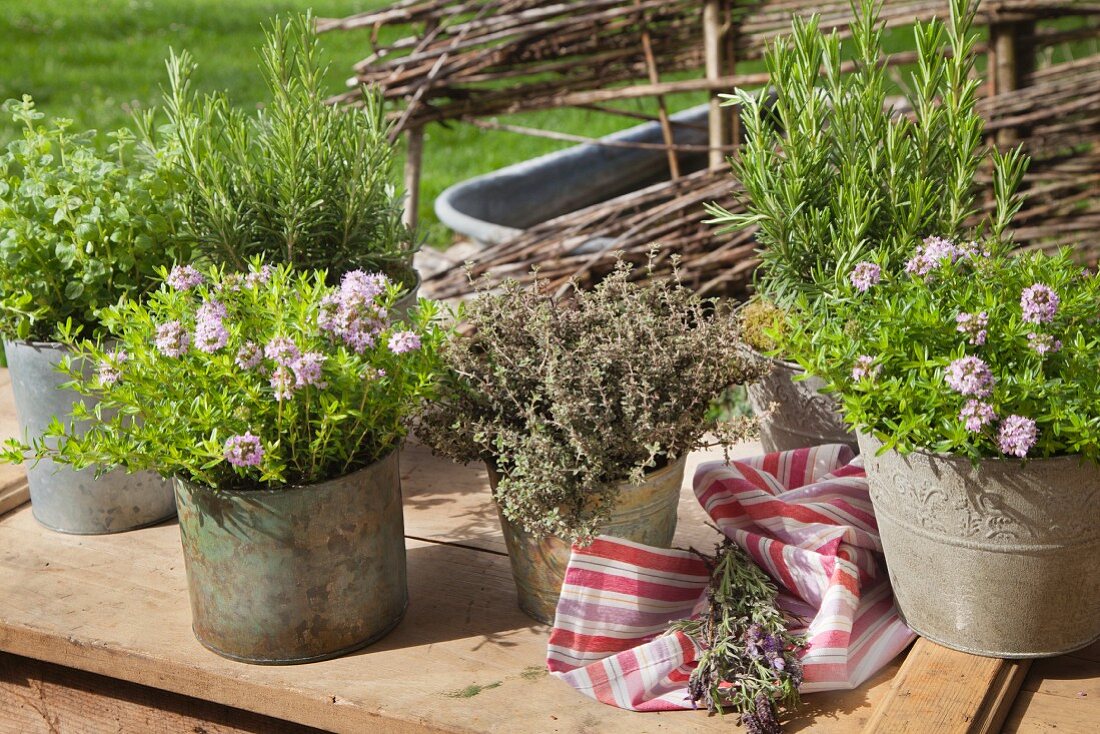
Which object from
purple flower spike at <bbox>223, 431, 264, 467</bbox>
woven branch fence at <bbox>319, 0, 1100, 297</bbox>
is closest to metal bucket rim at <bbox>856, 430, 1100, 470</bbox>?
purple flower spike at <bbox>223, 431, 264, 467</bbox>

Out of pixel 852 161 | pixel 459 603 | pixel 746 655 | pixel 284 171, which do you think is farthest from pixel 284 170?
pixel 746 655

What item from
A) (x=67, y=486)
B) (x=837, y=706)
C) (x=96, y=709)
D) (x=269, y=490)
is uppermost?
(x=269, y=490)

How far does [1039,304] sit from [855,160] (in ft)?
1.18

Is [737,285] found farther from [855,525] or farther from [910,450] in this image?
[910,450]

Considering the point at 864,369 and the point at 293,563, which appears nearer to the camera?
the point at 864,369

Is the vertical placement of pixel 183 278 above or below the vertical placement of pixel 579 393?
above

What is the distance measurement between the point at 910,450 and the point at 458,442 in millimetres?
582

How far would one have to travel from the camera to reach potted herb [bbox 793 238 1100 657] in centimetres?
129

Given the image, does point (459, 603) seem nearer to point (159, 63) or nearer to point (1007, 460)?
point (1007, 460)

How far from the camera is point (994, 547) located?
52.8 inches

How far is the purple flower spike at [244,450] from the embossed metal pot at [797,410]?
32.0 inches

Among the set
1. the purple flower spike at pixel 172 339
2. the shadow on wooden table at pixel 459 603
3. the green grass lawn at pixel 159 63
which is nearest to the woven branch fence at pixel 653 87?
the shadow on wooden table at pixel 459 603

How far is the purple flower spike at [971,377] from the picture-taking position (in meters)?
1.25

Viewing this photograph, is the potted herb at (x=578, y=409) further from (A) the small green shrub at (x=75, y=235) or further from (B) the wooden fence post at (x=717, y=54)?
(B) the wooden fence post at (x=717, y=54)
